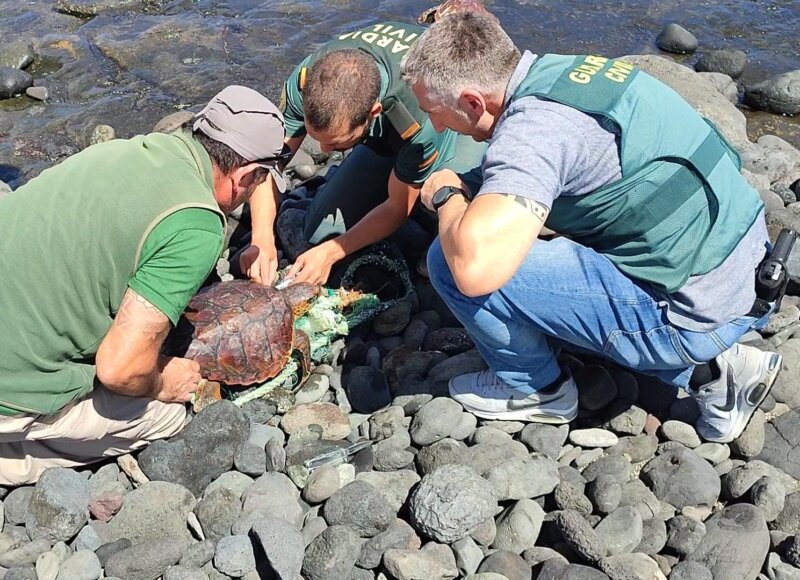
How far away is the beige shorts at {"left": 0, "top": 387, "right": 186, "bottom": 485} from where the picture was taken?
3.13 meters

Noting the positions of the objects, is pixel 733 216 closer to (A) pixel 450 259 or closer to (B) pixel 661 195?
(B) pixel 661 195

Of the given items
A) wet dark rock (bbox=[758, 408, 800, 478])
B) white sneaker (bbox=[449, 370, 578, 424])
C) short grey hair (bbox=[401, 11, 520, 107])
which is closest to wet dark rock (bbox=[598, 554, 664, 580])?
white sneaker (bbox=[449, 370, 578, 424])

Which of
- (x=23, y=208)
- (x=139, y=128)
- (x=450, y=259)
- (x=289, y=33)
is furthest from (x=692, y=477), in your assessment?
(x=289, y=33)

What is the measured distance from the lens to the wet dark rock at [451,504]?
2.89 metres

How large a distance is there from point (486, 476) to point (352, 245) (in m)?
1.79

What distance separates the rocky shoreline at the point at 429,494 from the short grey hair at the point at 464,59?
1495 mm

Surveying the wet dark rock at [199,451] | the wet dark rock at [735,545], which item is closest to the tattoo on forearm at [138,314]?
the wet dark rock at [199,451]

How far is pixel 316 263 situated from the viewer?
4.42m

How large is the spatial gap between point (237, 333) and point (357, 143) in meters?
1.21

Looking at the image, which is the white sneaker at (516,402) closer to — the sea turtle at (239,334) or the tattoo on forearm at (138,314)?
the sea turtle at (239,334)

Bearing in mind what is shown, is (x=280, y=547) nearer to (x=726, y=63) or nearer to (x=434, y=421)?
(x=434, y=421)

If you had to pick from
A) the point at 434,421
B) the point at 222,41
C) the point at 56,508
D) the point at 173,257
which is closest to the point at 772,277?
the point at 434,421

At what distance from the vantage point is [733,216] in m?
2.97

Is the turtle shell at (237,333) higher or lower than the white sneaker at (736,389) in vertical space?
lower
